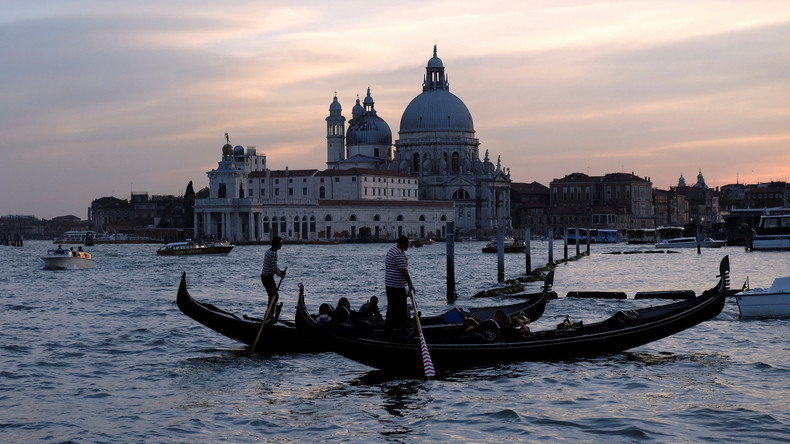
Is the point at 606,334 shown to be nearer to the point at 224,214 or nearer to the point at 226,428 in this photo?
the point at 226,428

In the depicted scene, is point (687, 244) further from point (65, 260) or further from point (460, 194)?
point (460, 194)

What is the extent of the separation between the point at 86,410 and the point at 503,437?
4.86m

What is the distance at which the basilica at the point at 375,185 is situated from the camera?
111500 mm

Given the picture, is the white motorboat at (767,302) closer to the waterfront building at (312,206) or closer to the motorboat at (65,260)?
the motorboat at (65,260)

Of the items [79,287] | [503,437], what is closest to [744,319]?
[503,437]

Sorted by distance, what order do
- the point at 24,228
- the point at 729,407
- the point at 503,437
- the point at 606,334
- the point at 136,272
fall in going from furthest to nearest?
the point at 24,228
the point at 136,272
the point at 606,334
the point at 729,407
the point at 503,437

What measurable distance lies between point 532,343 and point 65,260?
139ft

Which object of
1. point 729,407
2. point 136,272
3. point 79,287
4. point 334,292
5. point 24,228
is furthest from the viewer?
point 24,228

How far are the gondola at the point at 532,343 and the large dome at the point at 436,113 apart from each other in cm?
11854

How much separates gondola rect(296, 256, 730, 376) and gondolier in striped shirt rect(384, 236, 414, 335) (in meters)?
0.37

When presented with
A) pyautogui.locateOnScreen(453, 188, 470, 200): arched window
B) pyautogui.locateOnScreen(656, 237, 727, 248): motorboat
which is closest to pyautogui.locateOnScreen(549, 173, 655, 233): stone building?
pyautogui.locateOnScreen(453, 188, 470, 200): arched window

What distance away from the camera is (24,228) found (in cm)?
18812

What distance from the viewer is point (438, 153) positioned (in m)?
135

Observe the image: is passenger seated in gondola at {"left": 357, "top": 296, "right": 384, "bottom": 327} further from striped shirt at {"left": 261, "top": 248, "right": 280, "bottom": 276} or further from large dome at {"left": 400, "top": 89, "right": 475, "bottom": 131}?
large dome at {"left": 400, "top": 89, "right": 475, "bottom": 131}
